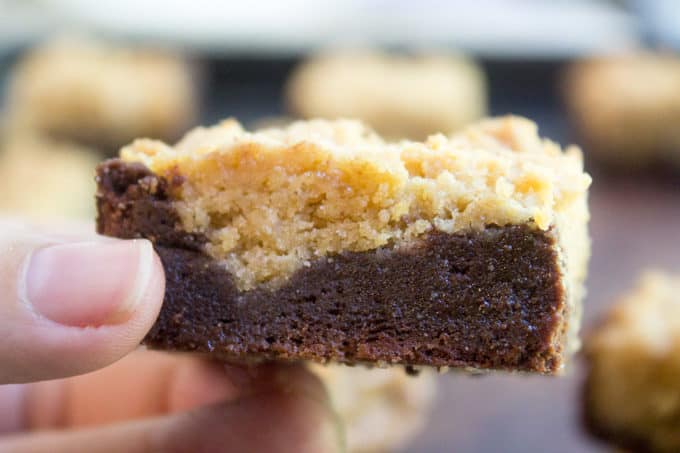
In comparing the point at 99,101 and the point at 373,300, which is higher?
the point at 99,101

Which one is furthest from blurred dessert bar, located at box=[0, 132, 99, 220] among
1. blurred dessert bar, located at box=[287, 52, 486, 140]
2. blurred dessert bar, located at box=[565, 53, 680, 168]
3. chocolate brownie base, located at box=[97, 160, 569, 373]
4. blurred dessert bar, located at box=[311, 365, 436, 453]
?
blurred dessert bar, located at box=[565, 53, 680, 168]

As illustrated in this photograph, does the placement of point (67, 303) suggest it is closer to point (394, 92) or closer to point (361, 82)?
point (394, 92)

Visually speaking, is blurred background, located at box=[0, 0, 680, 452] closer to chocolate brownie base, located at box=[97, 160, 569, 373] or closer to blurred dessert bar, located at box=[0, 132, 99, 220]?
blurred dessert bar, located at box=[0, 132, 99, 220]

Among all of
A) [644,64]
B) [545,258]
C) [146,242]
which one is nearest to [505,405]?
[545,258]

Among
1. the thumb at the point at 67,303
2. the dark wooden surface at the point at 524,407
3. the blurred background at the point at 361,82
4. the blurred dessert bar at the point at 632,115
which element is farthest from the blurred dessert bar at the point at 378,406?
the blurred dessert bar at the point at 632,115

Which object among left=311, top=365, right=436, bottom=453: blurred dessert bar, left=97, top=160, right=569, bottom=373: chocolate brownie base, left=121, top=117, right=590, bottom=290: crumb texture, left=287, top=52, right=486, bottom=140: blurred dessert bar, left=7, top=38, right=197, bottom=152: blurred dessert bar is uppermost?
left=287, top=52, right=486, bottom=140: blurred dessert bar

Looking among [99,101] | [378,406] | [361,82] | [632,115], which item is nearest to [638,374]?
[378,406]

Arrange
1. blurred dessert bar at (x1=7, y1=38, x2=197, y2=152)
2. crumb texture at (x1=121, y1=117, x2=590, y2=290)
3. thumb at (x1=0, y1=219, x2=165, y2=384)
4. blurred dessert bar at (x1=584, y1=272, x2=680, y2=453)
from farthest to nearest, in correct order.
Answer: blurred dessert bar at (x1=7, y1=38, x2=197, y2=152), blurred dessert bar at (x1=584, y1=272, x2=680, y2=453), crumb texture at (x1=121, y1=117, x2=590, y2=290), thumb at (x1=0, y1=219, x2=165, y2=384)

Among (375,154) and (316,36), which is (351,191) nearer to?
(375,154)
